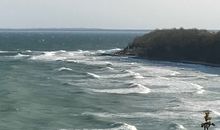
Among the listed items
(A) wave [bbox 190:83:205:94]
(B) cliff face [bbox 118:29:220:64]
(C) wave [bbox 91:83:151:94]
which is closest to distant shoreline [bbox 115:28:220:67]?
(B) cliff face [bbox 118:29:220:64]

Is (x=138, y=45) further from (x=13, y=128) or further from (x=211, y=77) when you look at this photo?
(x=13, y=128)

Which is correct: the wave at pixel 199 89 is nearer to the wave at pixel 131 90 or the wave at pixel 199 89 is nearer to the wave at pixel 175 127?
the wave at pixel 131 90

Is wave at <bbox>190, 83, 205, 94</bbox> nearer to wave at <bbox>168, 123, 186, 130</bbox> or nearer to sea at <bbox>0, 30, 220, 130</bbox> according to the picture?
sea at <bbox>0, 30, 220, 130</bbox>

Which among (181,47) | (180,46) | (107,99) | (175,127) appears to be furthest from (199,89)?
(180,46)

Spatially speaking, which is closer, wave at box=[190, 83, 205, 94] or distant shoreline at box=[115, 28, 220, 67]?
wave at box=[190, 83, 205, 94]

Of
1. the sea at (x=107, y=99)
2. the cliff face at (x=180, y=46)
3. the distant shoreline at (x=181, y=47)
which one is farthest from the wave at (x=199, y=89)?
the cliff face at (x=180, y=46)

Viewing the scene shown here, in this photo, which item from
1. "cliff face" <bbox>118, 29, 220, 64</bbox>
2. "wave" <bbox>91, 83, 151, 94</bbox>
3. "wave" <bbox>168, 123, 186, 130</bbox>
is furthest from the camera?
"cliff face" <bbox>118, 29, 220, 64</bbox>

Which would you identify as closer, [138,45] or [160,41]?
[160,41]

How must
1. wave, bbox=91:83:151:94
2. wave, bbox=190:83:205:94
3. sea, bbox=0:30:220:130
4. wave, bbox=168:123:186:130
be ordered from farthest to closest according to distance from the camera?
wave, bbox=91:83:151:94 → wave, bbox=190:83:205:94 → sea, bbox=0:30:220:130 → wave, bbox=168:123:186:130

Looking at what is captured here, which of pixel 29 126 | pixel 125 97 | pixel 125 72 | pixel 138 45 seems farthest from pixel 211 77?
pixel 138 45
